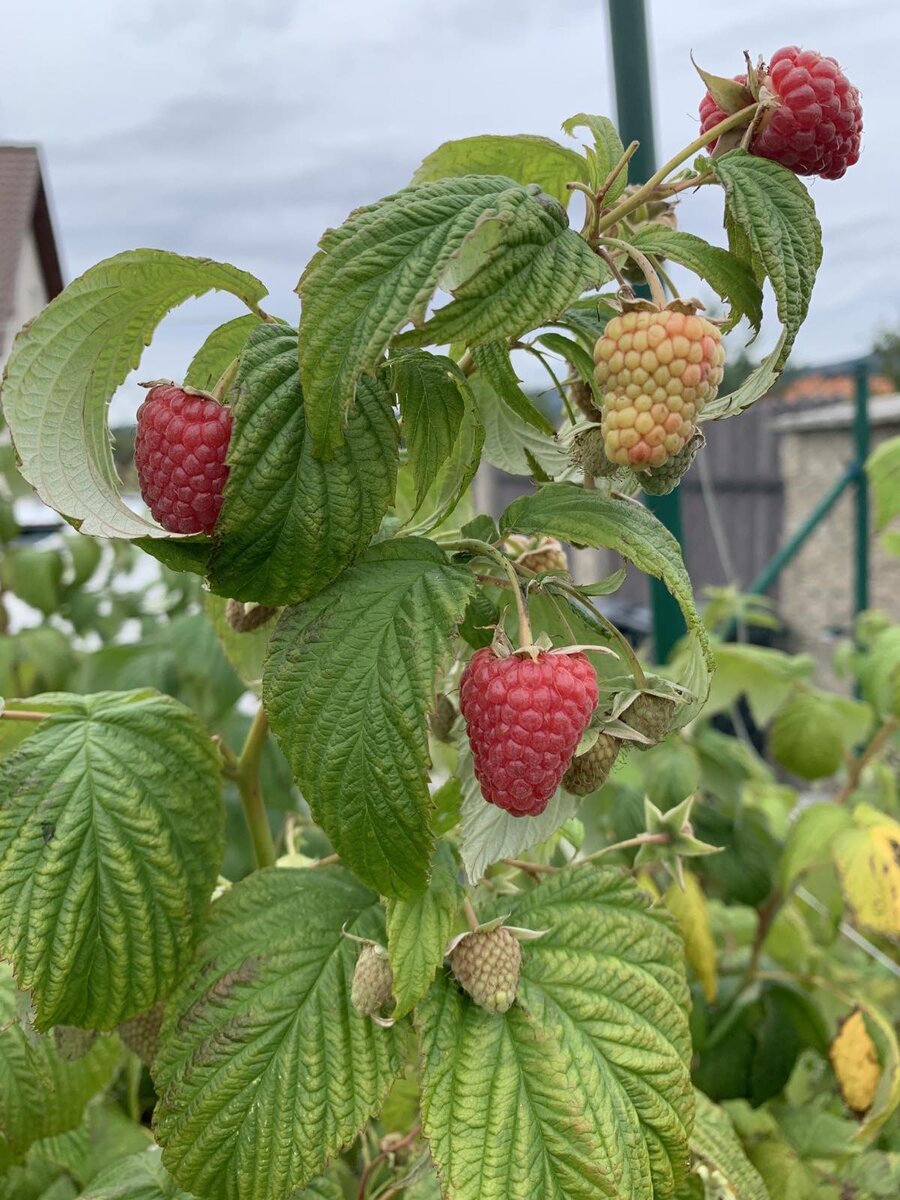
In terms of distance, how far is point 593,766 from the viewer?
504 mm

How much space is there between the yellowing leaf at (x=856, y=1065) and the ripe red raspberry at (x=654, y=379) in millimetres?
759

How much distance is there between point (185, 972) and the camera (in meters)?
0.57

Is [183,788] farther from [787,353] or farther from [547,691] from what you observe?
[787,353]

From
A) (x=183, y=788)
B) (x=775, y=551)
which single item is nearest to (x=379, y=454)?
(x=183, y=788)

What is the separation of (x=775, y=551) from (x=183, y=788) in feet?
12.7

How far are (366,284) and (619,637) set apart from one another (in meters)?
0.22

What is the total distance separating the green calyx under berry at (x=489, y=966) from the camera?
1.73 feet

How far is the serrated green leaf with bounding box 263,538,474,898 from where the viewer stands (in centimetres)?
45

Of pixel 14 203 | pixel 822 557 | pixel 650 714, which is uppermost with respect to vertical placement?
pixel 14 203

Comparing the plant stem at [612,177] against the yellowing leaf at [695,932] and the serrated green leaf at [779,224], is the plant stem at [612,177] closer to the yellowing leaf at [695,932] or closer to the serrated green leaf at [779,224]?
the serrated green leaf at [779,224]

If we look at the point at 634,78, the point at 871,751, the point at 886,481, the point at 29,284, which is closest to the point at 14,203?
the point at 29,284

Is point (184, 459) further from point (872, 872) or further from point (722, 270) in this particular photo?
point (872, 872)

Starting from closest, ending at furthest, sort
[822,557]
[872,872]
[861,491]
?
[872,872], [861,491], [822,557]

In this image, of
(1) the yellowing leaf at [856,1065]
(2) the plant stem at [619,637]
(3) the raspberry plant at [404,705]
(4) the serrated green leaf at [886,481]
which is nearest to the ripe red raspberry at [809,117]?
(3) the raspberry plant at [404,705]
